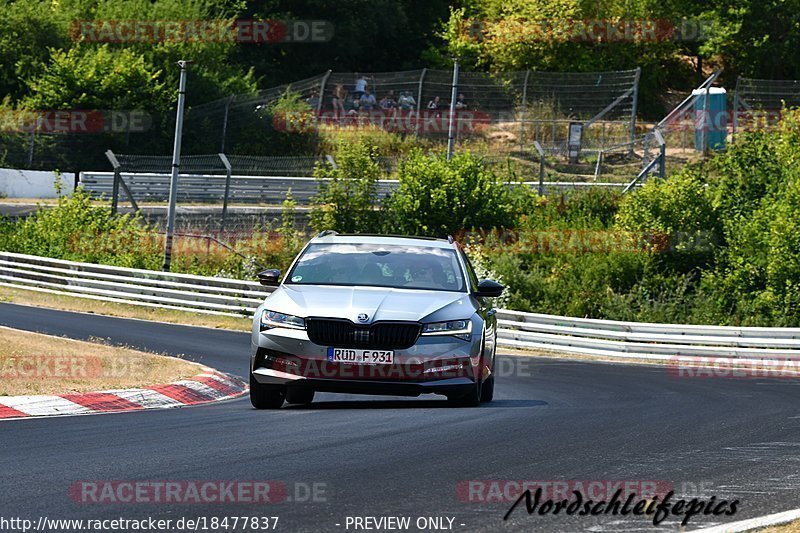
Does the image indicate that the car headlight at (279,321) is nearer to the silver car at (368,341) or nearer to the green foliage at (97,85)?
the silver car at (368,341)

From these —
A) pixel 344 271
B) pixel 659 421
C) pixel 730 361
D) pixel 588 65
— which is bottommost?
pixel 730 361

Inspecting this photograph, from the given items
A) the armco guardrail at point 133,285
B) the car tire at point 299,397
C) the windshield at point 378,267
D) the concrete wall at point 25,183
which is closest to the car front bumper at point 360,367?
the windshield at point 378,267

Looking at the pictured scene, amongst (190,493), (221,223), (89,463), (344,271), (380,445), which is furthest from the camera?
(221,223)

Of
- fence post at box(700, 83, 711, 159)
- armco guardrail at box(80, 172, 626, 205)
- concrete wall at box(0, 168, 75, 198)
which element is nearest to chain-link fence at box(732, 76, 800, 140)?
fence post at box(700, 83, 711, 159)

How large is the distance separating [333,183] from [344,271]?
82.7 ft

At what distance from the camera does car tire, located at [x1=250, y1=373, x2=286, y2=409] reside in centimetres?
1200

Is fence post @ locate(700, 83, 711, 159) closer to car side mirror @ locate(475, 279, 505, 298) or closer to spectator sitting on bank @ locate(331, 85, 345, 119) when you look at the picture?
spectator sitting on bank @ locate(331, 85, 345, 119)

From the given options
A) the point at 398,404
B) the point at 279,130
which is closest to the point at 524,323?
the point at 398,404

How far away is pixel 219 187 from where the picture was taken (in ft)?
135

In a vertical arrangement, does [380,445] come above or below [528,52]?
below

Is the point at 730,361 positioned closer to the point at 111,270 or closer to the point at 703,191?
the point at 703,191

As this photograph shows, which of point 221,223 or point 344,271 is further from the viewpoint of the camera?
point 221,223

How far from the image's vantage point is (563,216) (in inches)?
1519

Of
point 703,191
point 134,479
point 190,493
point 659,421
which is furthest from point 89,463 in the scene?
A: point 703,191
